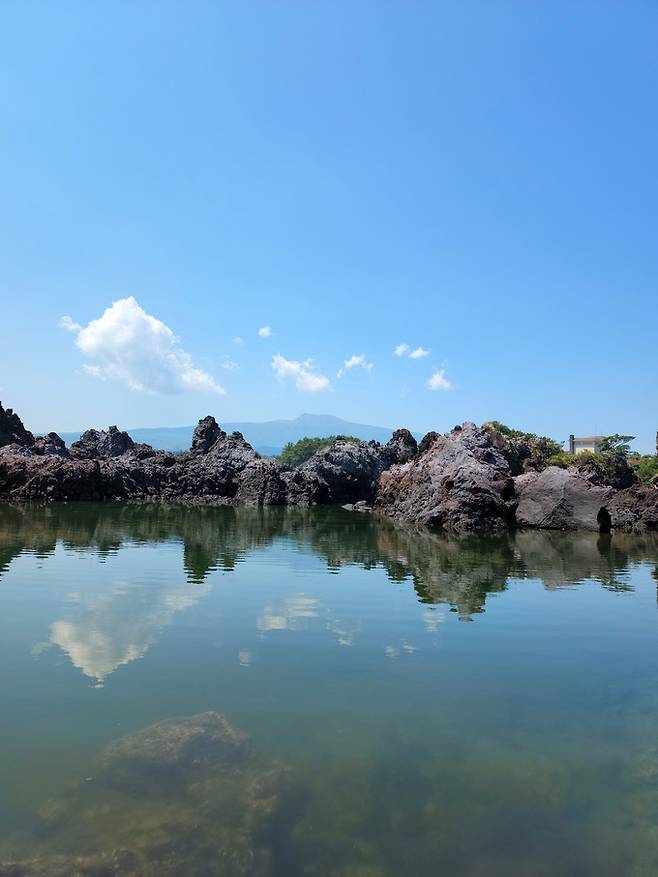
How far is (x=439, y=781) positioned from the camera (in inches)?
229

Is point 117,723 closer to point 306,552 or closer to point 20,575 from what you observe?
point 20,575

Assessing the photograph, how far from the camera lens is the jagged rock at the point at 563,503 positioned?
96.4 ft

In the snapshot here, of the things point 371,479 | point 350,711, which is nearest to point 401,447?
point 371,479

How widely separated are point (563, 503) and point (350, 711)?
25.2 m

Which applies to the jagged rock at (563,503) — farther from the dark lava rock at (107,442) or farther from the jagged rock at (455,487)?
the dark lava rock at (107,442)

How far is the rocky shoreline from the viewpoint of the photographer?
99.2 ft

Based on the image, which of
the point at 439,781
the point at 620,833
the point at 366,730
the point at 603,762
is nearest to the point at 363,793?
the point at 439,781

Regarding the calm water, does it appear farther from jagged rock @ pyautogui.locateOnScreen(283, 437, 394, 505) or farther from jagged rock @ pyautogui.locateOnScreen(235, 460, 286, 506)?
jagged rock @ pyautogui.locateOnScreen(283, 437, 394, 505)

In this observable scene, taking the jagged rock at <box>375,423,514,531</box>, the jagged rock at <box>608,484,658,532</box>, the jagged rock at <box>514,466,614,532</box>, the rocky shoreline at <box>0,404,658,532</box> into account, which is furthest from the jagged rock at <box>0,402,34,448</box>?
the jagged rock at <box>608,484,658,532</box>

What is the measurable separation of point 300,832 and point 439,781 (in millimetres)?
1531

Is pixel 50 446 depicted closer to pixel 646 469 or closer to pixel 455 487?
pixel 455 487

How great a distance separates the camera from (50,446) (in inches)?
1986

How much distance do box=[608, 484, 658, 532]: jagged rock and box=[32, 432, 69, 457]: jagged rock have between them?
129ft

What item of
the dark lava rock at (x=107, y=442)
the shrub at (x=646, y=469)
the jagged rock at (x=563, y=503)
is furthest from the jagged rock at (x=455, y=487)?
the dark lava rock at (x=107, y=442)
